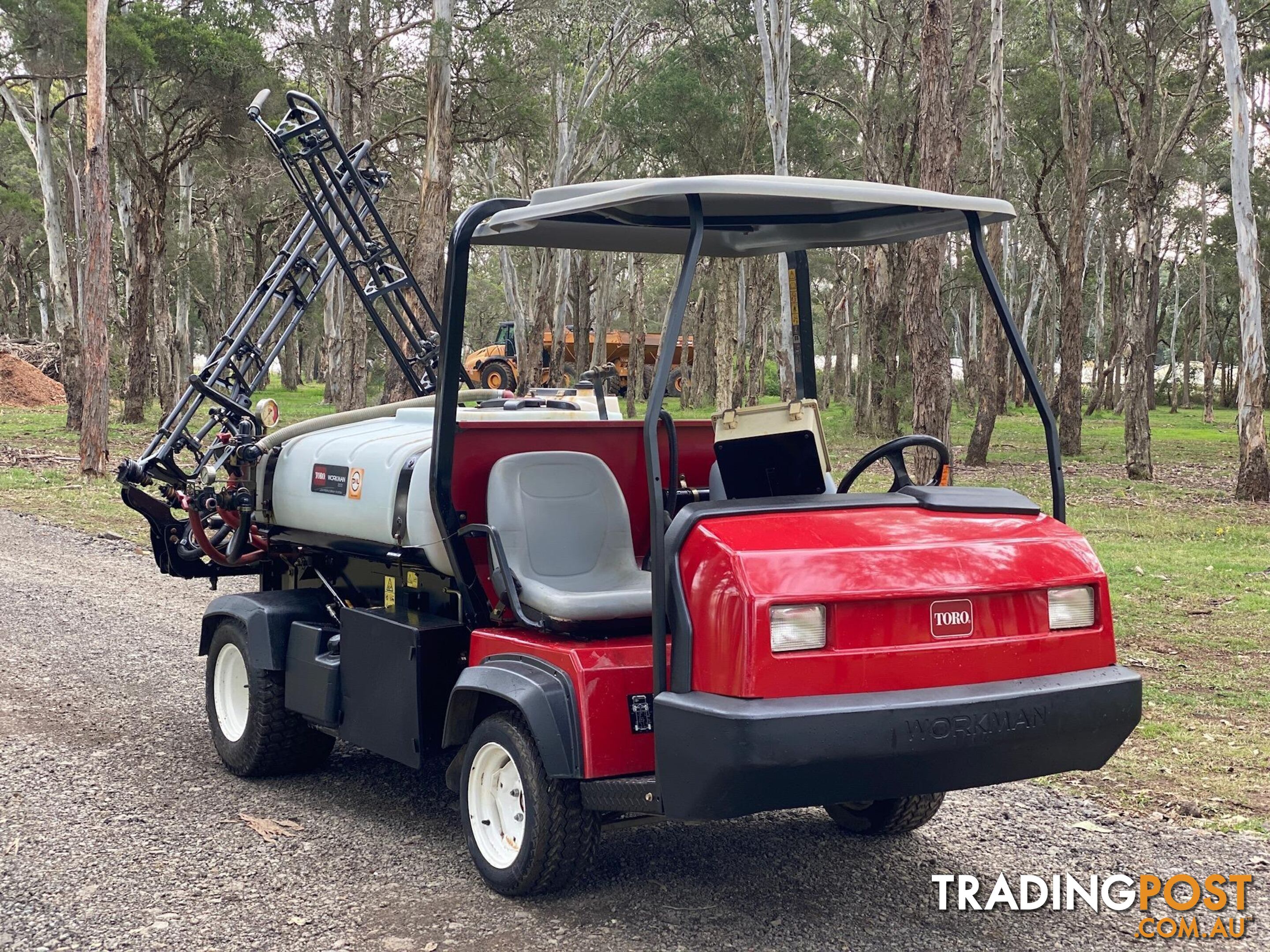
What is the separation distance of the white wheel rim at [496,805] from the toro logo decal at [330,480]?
1299 millimetres

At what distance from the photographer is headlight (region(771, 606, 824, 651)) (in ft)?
12.7

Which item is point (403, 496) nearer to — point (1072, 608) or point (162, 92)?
point (1072, 608)

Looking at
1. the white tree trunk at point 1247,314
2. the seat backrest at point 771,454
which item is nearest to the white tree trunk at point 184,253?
the white tree trunk at point 1247,314

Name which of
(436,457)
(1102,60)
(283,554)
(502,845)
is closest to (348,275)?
(283,554)

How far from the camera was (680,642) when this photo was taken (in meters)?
4.01

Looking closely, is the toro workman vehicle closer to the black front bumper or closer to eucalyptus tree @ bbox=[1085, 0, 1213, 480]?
the black front bumper

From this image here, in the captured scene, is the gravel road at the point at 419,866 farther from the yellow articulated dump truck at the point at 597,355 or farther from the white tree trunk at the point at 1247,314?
the yellow articulated dump truck at the point at 597,355

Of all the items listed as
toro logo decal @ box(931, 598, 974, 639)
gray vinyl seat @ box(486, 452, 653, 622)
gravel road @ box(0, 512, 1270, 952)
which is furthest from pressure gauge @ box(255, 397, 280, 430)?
toro logo decal @ box(931, 598, 974, 639)

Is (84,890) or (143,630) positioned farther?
(143,630)

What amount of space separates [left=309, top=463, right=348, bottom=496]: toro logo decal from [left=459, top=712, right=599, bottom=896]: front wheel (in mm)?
1303

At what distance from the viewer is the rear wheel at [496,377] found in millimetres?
7441

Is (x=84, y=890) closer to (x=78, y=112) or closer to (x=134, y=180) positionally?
(x=134, y=180)

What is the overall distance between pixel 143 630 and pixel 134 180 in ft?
85.8

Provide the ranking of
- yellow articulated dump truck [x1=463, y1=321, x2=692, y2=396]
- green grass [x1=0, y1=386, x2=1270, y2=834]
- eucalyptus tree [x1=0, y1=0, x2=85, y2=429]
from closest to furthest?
green grass [x1=0, y1=386, x2=1270, y2=834] → eucalyptus tree [x1=0, y1=0, x2=85, y2=429] → yellow articulated dump truck [x1=463, y1=321, x2=692, y2=396]
